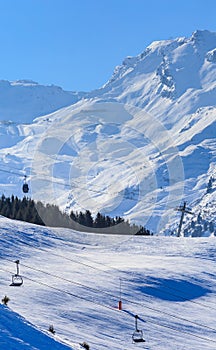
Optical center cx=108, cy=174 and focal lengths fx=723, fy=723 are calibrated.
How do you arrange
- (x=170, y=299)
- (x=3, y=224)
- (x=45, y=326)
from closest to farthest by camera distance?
1. (x=45, y=326)
2. (x=170, y=299)
3. (x=3, y=224)

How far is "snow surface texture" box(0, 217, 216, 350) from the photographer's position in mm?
32469

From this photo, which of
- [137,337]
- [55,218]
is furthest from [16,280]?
[55,218]

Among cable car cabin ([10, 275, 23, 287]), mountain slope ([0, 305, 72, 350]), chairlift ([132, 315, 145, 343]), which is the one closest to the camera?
mountain slope ([0, 305, 72, 350])

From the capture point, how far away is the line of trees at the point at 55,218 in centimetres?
9556

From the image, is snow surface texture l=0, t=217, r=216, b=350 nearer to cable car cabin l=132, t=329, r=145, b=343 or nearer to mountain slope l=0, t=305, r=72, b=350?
mountain slope l=0, t=305, r=72, b=350

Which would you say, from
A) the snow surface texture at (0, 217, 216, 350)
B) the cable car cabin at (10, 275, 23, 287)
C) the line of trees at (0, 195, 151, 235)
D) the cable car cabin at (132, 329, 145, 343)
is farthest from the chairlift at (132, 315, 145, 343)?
the line of trees at (0, 195, 151, 235)

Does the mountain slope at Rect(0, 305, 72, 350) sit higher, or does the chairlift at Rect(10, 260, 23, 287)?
the chairlift at Rect(10, 260, 23, 287)

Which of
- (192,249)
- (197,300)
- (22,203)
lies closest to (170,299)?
(197,300)

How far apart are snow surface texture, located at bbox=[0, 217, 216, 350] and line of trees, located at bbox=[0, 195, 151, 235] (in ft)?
102

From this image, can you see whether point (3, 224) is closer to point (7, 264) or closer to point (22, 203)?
point (7, 264)

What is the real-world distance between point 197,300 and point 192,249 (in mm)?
14187

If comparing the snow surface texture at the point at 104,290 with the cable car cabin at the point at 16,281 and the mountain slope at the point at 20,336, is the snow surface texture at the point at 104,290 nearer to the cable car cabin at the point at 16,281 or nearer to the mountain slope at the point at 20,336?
the mountain slope at the point at 20,336

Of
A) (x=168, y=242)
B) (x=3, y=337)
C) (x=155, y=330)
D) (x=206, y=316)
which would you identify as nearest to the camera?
(x=3, y=337)

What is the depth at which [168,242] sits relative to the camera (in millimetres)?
64312
